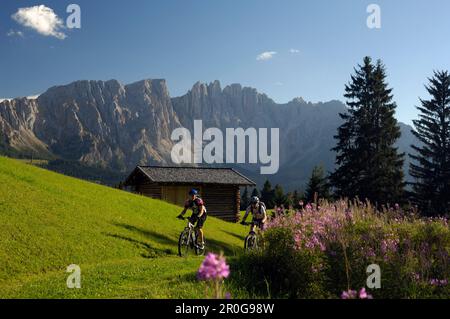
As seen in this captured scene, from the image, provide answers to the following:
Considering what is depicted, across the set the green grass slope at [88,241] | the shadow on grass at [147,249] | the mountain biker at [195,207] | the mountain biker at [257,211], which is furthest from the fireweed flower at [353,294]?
the shadow on grass at [147,249]

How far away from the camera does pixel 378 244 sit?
934 cm

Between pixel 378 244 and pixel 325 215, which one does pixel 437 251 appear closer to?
pixel 378 244

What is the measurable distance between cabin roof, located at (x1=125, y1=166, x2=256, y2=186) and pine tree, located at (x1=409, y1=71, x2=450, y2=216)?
58.4 ft

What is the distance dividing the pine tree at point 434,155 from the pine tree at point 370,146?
2055 mm

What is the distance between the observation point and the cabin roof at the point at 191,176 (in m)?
45.1

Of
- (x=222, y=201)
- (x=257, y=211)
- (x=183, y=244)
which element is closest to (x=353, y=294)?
(x=257, y=211)

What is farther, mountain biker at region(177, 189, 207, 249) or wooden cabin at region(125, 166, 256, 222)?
wooden cabin at region(125, 166, 256, 222)

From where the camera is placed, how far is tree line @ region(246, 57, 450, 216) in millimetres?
41156

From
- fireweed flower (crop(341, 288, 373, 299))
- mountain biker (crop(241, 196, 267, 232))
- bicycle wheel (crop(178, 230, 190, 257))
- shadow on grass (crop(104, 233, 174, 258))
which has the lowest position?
shadow on grass (crop(104, 233, 174, 258))

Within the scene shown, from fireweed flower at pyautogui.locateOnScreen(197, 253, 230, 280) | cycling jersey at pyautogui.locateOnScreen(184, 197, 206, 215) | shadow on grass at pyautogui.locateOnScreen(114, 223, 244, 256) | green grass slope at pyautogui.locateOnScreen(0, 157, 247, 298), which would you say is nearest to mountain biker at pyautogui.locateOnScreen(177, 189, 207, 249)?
cycling jersey at pyautogui.locateOnScreen(184, 197, 206, 215)

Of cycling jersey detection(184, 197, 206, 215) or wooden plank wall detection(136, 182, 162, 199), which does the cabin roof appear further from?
cycling jersey detection(184, 197, 206, 215)

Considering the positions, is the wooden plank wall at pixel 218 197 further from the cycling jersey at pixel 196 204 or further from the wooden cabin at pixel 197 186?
the cycling jersey at pixel 196 204
